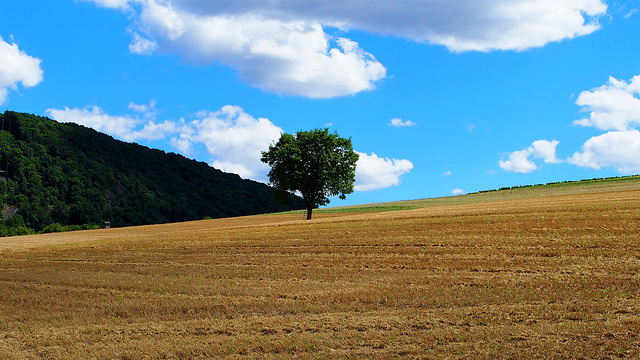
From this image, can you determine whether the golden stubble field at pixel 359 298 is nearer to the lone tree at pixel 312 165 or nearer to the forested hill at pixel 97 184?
the lone tree at pixel 312 165

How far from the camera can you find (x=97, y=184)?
105 metres

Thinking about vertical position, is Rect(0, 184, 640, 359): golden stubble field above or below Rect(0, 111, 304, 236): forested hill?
below

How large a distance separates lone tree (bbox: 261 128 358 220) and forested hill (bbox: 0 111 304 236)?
41.9 metres

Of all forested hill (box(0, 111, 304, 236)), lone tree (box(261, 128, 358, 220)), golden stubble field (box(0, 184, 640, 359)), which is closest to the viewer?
golden stubble field (box(0, 184, 640, 359))

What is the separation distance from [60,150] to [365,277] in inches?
4266

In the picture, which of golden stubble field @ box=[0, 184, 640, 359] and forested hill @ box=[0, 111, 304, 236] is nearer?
golden stubble field @ box=[0, 184, 640, 359]

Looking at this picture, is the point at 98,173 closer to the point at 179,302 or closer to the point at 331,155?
the point at 331,155

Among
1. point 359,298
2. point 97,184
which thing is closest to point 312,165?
point 359,298

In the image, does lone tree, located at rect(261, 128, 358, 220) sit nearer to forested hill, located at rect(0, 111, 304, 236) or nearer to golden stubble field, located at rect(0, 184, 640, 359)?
golden stubble field, located at rect(0, 184, 640, 359)

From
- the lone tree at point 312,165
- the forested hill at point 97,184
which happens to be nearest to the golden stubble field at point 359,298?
the lone tree at point 312,165

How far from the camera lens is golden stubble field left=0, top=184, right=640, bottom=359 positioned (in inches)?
442

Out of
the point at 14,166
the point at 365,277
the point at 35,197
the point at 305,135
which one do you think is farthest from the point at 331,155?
the point at 14,166

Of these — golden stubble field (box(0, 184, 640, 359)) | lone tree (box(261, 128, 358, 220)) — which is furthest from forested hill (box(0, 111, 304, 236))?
golden stubble field (box(0, 184, 640, 359))

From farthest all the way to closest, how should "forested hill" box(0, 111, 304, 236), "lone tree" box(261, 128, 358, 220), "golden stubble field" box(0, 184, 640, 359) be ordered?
"forested hill" box(0, 111, 304, 236)
"lone tree" box(261, 128, 358, 220)
"golden stubble field" box(0, 184, 640, 359)
